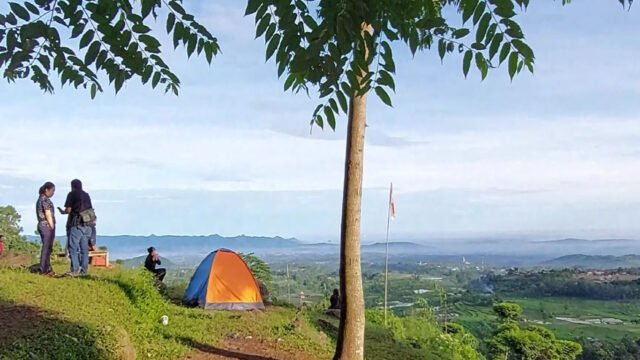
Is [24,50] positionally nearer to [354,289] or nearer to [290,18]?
[290,18]

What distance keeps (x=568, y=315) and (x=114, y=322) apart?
27.7 meters

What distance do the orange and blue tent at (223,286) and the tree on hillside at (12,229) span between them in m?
Result: 7.70

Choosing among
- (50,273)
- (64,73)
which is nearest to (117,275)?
(50,273)

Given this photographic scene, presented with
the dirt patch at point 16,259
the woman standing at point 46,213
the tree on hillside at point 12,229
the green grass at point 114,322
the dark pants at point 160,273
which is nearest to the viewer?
the green grass at point 114,322

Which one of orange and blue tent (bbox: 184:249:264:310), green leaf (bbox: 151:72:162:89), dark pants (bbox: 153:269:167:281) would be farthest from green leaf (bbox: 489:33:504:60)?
dark pants (bbox: 153:269:167:281)

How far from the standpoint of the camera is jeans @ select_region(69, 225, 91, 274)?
368 inches

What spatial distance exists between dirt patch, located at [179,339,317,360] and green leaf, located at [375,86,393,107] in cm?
580

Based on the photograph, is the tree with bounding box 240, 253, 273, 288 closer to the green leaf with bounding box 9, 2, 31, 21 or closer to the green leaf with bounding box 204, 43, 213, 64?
the green leaf with bounding box 204, 43, 213, 64

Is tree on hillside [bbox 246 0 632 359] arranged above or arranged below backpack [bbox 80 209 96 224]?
above

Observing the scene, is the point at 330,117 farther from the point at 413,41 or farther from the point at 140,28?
the point at 140,28

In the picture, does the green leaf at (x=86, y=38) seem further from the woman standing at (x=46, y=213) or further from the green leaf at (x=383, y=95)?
the woman standing at (x=46, y=213)

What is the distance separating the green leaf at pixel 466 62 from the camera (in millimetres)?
2174

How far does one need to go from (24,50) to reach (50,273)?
27.8ft

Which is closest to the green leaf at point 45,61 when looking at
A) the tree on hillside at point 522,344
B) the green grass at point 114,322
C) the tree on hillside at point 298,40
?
the tree on hillside at point 298,40
